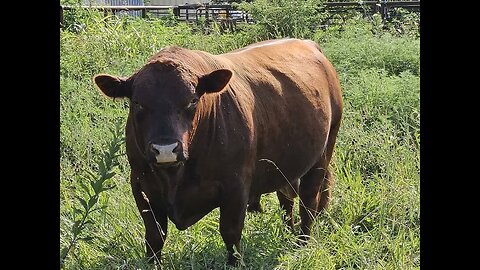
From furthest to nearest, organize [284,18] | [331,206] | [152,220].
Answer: [284,18]
[331,206]
[152,220]

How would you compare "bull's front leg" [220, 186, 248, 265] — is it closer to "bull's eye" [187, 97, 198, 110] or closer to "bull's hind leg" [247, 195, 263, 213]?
"bull's eye" [187, 97, 198, 110]

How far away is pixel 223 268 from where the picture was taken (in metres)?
4.13

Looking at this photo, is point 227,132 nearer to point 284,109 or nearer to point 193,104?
point 193,104

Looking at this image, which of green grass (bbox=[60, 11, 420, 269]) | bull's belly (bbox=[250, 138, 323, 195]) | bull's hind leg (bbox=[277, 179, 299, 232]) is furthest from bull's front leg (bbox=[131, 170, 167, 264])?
bull's hind leg (bbox=[277, 179, 299, 232])

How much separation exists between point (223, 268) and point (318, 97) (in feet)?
4.91

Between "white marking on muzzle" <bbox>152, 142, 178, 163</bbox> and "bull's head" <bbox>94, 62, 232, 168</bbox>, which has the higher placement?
"bull's head" <bbox>94, 62, 232, 168</bbox>

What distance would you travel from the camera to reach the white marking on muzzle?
3.37m

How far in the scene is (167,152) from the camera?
337cm

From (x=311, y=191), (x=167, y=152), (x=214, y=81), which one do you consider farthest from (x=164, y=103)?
(x=311, y=191)

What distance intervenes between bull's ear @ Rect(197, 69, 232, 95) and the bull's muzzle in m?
0.45

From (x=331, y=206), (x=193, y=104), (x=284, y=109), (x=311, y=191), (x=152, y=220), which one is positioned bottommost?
(x=331, y=206)

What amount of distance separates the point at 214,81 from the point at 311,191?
65.2 inches
